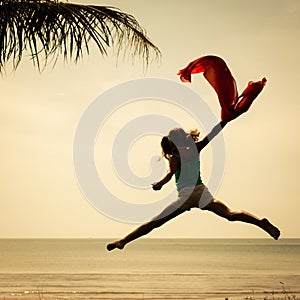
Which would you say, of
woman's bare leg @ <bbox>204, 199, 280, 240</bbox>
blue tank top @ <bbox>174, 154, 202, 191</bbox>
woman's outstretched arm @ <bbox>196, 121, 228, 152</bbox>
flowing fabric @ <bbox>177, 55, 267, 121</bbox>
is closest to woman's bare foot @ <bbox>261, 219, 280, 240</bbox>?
woman's bare leg @ <bbox>204, 199, 280, 240</bbox>

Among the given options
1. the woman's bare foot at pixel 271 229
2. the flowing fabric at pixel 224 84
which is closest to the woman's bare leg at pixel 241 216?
the woman's bare foot at pixel 271 229

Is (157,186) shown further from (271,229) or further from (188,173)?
(271,229)

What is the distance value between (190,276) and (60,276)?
26.5 ft

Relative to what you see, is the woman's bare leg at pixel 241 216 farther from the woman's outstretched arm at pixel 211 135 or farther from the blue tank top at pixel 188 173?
the woman's outstretched arm at pixel 211 135

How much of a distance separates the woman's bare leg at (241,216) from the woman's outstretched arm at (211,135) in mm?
483

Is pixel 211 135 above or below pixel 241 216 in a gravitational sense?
above

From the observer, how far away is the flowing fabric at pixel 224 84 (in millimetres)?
5316

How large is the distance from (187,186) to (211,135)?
1.53ft

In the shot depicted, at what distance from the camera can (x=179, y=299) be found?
2673 centimetres

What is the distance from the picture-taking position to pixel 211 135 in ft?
17.5

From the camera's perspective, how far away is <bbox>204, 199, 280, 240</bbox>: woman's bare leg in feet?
17.4

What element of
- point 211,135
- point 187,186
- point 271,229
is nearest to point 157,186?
point 187,186

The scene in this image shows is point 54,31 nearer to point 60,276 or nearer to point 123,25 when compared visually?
point 123,25

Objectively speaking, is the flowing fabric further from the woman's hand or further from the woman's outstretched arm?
the woman's hand
